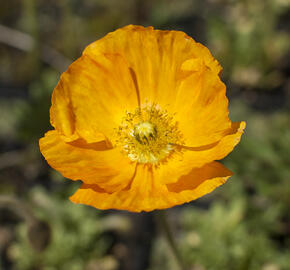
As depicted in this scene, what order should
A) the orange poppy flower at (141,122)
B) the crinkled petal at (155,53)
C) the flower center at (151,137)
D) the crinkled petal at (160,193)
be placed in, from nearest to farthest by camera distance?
1. the crinkled petal at (160,193)
2. the orange poppy flower at (141,122)
3. the crinkled petal at (155,53)
4. the flower center at (151,137)

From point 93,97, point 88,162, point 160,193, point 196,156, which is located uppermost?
point 93,97

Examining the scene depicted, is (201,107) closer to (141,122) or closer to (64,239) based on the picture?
(141,122)

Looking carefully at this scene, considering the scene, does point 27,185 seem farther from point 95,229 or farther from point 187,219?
point 187,219

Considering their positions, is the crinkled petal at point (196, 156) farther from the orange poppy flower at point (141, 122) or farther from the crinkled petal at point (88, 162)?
the crinkled petal at point (88, 162)

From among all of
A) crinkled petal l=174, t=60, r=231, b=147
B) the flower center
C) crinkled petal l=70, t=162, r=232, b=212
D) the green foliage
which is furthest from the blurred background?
crinkled petal l=174, t=60, r=231, b=147

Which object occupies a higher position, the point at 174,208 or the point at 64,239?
the point at 174,208

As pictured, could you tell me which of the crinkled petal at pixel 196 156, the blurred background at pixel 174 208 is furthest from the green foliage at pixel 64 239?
the crinkled petal at pixel 196 156

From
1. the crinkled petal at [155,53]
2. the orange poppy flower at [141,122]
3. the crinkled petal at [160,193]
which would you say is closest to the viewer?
the crinkled petal at [160,193]

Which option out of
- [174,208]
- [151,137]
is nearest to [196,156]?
[151,137]
